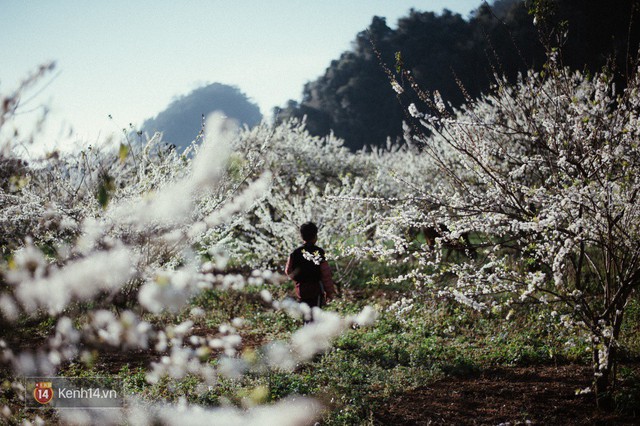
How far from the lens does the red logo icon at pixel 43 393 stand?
4.14 m

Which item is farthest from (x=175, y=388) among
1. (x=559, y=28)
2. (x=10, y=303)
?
(x=559, y=28)

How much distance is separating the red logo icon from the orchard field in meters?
0.16

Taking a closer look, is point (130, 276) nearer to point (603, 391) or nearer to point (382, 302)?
point (382, 302)

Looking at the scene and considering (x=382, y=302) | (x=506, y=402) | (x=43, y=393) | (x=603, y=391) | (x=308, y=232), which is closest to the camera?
(x=603, y=391)

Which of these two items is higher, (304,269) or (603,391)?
(304,269)

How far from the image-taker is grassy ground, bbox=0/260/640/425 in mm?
3750

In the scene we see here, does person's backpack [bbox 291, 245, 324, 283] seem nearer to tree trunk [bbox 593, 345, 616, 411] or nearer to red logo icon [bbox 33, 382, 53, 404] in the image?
red logo icon [bbox 33, 382, 53, 404]

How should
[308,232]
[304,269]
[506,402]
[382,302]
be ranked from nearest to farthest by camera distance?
[506,402]
[308,232]
[304,269]
[382,302]

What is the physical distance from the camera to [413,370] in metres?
4.73

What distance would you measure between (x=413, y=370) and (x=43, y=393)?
3.88 meters

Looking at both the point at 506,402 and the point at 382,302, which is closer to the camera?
the point at 506,402

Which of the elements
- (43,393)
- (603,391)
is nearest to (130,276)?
(43,393)

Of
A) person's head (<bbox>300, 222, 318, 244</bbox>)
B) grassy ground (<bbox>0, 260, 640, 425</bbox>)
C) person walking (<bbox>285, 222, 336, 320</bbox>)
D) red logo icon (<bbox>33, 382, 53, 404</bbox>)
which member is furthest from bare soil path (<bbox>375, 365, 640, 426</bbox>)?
red logo icon (<bbox>33, 382, 53, 404</bbox>)

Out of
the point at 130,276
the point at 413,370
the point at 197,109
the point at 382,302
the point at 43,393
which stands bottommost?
the point at 413,370
